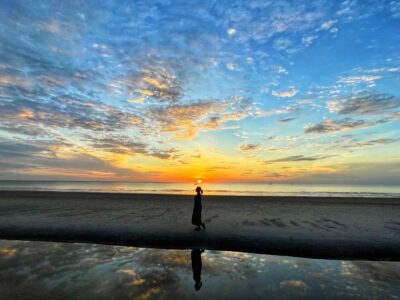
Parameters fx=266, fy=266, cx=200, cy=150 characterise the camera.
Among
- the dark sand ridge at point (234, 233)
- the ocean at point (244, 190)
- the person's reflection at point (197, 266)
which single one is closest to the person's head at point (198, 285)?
the person's reflection at point (197, 266)

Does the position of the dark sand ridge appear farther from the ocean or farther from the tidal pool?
the ocean

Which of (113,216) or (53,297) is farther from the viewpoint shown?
(113,216)

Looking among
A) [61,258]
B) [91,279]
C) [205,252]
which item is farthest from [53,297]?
[205,252]

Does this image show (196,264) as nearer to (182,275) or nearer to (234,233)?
(182,275)

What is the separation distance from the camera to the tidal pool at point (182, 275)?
761 centimetres

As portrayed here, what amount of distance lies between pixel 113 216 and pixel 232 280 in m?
16.0

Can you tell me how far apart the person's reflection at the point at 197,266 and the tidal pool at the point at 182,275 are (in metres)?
0.03

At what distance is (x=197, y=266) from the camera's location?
10.1 m

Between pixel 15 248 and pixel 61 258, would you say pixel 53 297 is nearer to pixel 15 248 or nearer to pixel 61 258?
pixel 61 258

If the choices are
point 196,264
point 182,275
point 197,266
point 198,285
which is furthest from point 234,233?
point 198,285

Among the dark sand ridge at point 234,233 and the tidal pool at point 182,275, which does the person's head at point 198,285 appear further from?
the dark sand ridge at point 234,233

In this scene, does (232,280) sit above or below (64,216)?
below

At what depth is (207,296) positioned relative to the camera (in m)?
7.43

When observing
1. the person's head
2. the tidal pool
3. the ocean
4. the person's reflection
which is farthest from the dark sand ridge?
the ocean
